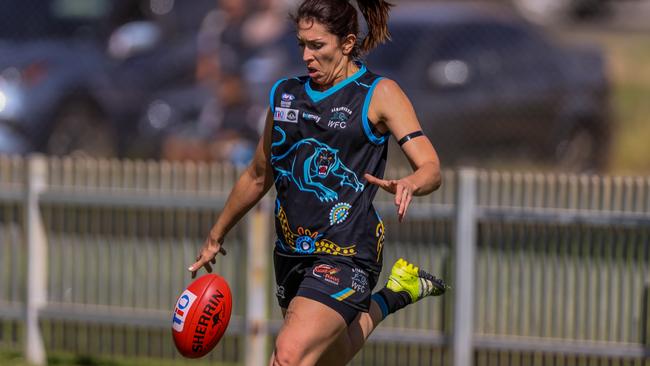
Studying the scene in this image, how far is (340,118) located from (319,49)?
0.33 metres

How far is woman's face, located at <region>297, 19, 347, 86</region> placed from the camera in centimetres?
554

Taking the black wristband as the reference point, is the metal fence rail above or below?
below

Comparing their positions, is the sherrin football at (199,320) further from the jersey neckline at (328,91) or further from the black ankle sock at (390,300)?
the jersey neckline at (328,91)

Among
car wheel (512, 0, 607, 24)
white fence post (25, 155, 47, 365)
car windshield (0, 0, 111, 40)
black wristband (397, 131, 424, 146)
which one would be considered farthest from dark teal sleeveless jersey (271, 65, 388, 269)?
car wheel (512, 0, 607, 24)

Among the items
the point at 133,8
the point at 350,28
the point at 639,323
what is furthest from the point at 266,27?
the point at 350,28

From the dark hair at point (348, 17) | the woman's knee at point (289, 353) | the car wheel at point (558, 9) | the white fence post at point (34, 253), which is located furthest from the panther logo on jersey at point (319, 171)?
the car wheel at point (558, 9)

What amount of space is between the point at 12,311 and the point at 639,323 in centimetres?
437

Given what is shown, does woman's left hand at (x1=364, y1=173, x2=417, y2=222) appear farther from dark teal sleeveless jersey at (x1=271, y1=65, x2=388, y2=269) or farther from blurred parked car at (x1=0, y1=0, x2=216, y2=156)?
blurred parked car at (x1=0, y1=0, x2=216, y2=156)

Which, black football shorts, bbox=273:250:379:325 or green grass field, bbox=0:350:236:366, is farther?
green grass field, bbox=0:350:236:366

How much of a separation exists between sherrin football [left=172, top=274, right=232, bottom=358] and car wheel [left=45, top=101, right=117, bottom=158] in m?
8.29

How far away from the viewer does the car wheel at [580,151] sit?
1353 cm

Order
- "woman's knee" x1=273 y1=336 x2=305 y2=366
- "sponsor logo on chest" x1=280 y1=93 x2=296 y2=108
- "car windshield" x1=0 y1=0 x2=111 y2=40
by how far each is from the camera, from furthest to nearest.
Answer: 1. "car windshield" x1=0 y1=0 x2=111 y2=40
2. "sponsor logo on chest" x1=280 y1=93 x2=296 y2=108
3. "woman's knee" x1=273 y1=336 x2=305 y2=366

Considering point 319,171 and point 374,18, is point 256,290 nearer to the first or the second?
point 319,171

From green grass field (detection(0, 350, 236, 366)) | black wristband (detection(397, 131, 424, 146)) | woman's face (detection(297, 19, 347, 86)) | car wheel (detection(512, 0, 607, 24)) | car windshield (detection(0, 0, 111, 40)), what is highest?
car wheel (detection(512, 0, 607, 24))
